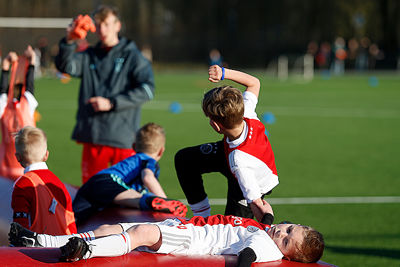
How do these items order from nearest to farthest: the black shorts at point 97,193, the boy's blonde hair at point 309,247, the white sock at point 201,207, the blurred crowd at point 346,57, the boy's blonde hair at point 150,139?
the boy's blonde hair at point 309,247 → the white sock at point 201,207 → the black shorts at point 97,193 → the boy's blonde hair at point 150,139 → the blurred crowd at point 346,57

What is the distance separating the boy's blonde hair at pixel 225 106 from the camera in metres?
3.96

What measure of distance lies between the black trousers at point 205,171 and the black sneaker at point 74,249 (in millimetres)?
1472

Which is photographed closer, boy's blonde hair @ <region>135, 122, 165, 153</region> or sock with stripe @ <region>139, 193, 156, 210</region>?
sock with stripe @ <region>139, 193, 156, 210</region>

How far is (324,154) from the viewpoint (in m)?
11.0

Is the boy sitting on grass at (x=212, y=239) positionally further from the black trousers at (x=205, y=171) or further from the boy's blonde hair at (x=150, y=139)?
the boy's blonde hair at (x=150, y=139)

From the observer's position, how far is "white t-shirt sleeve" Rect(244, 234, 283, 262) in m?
3.66

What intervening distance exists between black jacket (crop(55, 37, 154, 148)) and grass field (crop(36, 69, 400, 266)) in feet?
4.80

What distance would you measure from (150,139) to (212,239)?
6.24 feet

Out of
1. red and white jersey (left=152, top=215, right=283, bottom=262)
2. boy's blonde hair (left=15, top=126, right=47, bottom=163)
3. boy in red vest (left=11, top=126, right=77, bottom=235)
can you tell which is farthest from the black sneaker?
boy's blonde hair (left=15, top=126, right=47, bottom=163)

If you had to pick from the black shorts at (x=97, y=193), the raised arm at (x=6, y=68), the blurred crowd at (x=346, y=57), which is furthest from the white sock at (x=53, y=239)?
the blurred crowd at (x=346, y=57)

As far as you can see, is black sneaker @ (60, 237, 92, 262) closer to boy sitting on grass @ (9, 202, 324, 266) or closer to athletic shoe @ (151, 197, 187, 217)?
boy sitting on grass @ (9, 202, 324, 266)

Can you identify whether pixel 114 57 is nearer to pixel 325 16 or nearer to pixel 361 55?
pixel 361 55

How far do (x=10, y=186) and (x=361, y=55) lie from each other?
40.5 m

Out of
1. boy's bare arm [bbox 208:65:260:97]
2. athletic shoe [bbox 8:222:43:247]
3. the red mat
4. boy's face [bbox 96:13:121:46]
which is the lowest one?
the red mat
